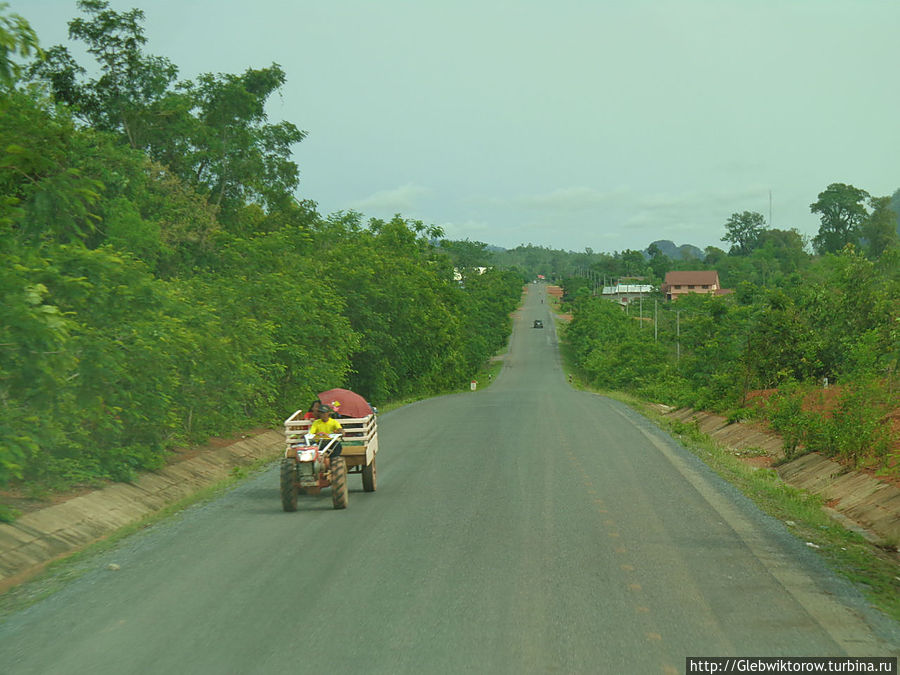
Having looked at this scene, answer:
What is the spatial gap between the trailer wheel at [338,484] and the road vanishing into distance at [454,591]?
0.23 metres

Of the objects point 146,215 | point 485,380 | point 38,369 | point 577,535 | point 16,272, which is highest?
point 146,215

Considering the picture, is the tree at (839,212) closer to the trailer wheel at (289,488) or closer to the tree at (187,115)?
the tree at (187,115)

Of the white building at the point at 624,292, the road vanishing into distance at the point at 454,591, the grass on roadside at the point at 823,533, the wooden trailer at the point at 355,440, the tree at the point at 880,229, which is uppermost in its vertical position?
the tree at the point at 880,229

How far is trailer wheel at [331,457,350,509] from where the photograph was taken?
34.3 ft

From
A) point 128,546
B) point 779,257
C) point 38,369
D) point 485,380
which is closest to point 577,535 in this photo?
point 128,546

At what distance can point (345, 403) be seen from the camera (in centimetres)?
1188

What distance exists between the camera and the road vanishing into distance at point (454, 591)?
5277mm

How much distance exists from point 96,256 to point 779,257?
181 metres

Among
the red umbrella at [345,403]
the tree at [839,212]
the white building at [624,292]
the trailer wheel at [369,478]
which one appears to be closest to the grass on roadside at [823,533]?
the trailer wheel at [369,478]

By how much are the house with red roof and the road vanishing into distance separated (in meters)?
159

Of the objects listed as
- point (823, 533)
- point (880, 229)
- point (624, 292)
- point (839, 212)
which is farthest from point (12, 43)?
point (624, 292)

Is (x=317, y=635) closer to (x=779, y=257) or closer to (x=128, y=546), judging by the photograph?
(x=128, y=546)

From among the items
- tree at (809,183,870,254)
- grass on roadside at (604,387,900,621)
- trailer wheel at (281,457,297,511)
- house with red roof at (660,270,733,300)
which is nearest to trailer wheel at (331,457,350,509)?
trailer wheel at (281,457,297,511)

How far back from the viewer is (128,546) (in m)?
8.61
